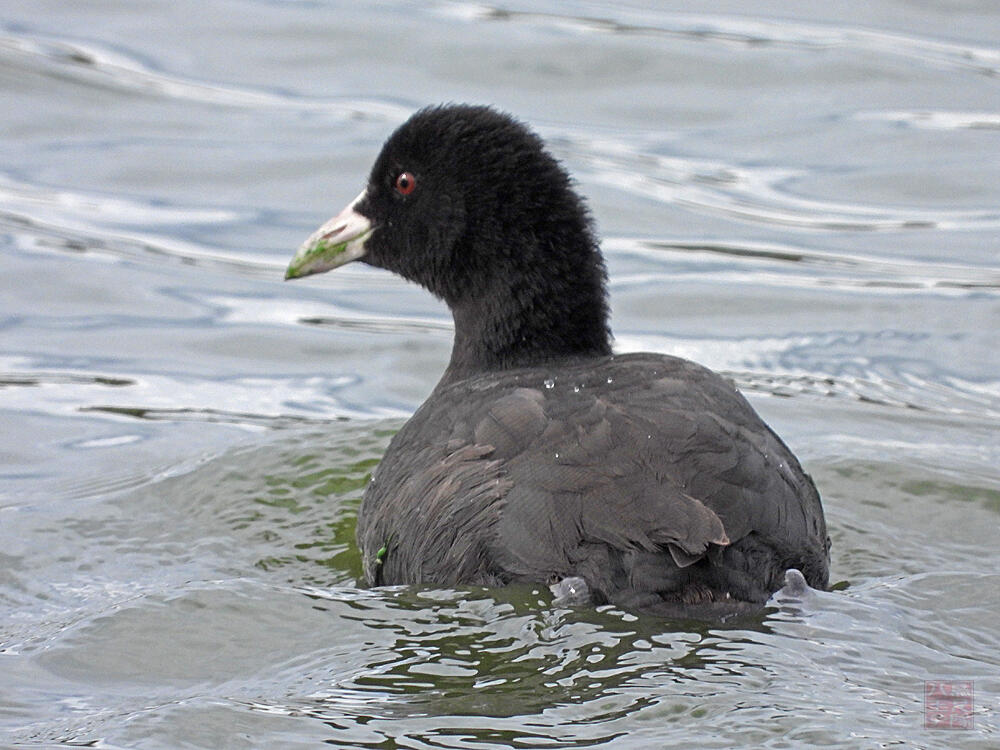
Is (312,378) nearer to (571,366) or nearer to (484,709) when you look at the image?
(571,366)

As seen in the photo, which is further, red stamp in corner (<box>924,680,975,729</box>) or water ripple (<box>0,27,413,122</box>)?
water ripple (<box>0,27,413,122</box>)

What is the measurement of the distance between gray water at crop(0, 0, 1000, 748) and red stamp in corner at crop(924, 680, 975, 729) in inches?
1.5

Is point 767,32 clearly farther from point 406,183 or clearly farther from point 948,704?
point 948,704

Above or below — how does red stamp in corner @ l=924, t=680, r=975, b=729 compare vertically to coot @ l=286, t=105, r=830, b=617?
below

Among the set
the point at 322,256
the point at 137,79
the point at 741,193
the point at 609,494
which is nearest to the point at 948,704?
the point at 609,494

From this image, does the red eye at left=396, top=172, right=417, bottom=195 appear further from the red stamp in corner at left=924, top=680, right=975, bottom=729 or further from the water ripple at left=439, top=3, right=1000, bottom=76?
the water ripple at left=439, top=3, right=1000, bottom=76

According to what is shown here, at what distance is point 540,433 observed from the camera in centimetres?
521

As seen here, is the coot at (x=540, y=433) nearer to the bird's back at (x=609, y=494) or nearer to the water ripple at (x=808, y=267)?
the bird's back at (x=609, y=494)

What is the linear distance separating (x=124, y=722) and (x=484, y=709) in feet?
3.33

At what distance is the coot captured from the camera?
4828 millimetres

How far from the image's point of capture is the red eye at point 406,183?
21.9 feet

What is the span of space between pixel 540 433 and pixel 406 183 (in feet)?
6.05

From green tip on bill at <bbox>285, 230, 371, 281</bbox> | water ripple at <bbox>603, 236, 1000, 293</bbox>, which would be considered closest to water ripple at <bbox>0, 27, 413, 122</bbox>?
water ripple at <bbox>603, 236, 1000, 293</bbox>

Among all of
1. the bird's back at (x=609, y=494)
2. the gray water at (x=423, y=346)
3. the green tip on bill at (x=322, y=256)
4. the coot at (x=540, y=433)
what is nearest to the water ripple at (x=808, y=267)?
the gray water at (x=423, y=346)
